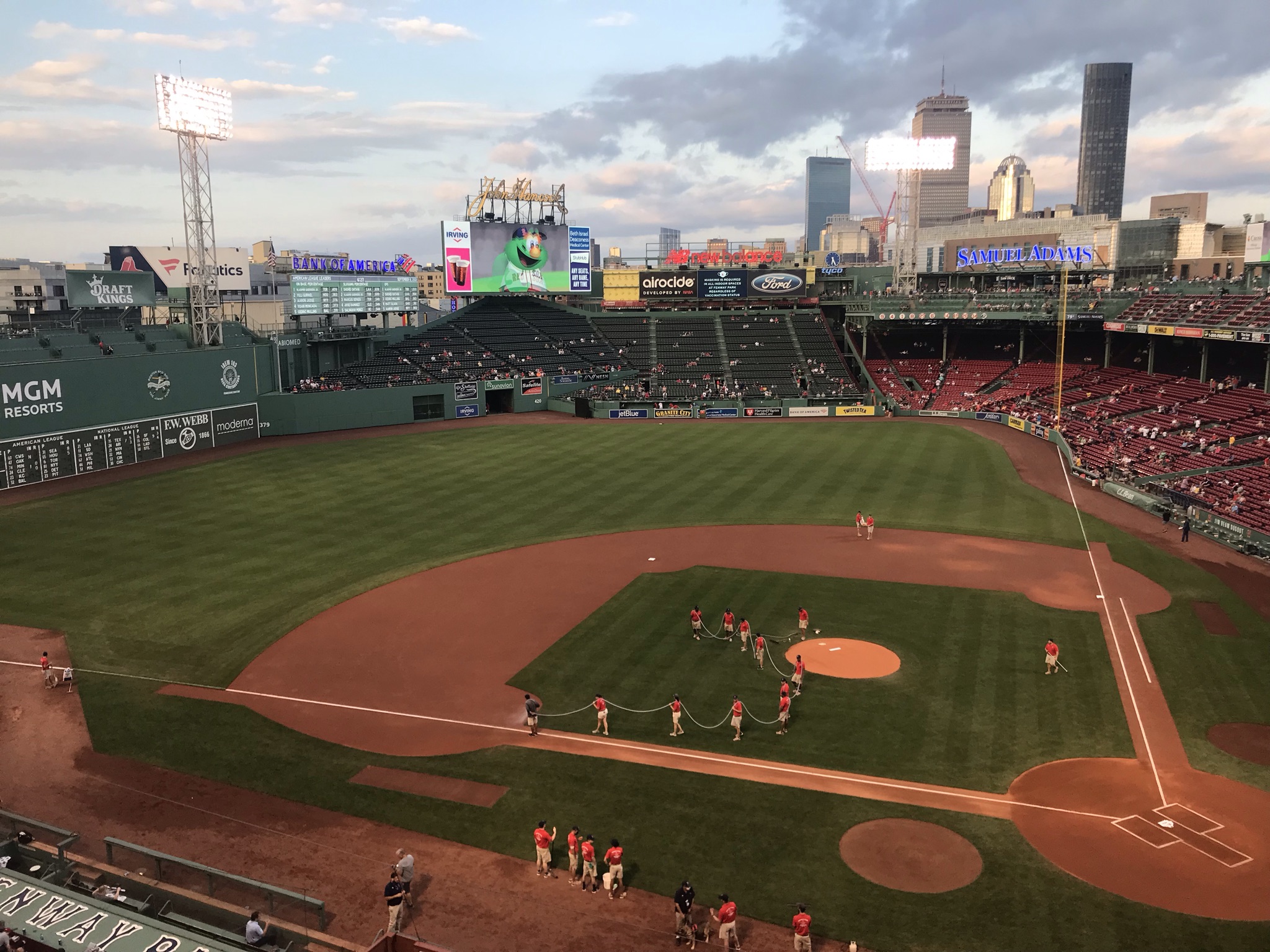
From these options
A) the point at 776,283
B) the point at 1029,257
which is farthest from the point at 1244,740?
the point at 776,283

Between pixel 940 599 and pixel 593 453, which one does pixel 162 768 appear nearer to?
pixel 940 599

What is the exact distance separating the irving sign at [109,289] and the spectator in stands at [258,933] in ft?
172

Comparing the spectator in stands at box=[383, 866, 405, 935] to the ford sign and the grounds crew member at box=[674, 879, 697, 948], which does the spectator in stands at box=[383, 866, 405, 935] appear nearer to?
the grounds crew member at box=[674, 879, 697, 948]

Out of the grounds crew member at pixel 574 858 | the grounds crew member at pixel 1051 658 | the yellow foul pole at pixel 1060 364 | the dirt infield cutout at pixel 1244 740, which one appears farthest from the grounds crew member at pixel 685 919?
the yellow foul pole at pixel 1060 364

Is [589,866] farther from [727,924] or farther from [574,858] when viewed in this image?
[727,924]

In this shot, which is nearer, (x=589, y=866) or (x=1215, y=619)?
(x=589, y=866)

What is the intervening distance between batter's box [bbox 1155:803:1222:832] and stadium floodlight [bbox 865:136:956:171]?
8302cm

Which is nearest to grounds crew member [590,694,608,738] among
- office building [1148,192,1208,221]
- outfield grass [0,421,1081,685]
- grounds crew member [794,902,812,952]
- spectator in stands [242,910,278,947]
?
grounds crew member [794,902,812,952]

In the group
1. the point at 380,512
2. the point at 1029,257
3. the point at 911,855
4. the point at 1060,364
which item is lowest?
the point at 911,855

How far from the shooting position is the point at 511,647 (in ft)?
89.3

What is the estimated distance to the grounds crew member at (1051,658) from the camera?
80.6 feet

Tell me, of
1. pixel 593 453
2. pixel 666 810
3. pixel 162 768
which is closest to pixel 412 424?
pixel 593 453

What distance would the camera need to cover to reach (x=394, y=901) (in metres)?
15.0

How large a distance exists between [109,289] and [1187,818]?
62.8 m
